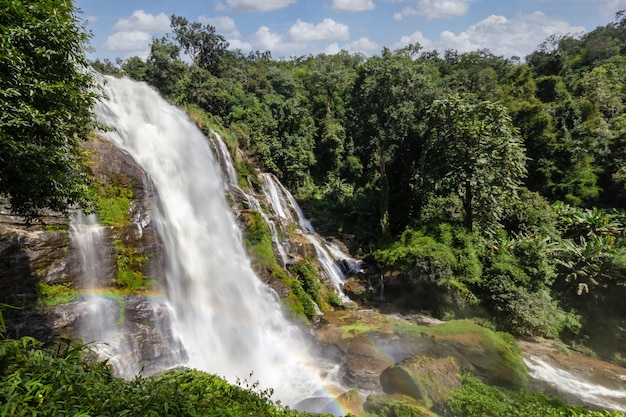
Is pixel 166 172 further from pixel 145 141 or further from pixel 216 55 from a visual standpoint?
pixel 216 55

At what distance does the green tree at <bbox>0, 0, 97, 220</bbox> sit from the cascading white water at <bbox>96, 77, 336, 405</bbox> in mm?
6074

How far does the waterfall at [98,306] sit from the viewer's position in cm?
952

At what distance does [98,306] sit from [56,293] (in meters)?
1.09

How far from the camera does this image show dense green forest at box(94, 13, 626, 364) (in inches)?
635

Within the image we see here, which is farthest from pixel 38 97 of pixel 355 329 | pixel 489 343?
pixel 489 343

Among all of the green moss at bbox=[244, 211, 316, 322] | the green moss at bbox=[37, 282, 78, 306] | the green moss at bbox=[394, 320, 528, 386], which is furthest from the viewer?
the green moss at bbox=[244, 211, 316, 322]

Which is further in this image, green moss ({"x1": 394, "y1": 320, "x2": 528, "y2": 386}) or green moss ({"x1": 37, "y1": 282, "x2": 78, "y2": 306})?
green moss ({"x1": 394, "y1": 320, "x2": 528, "y2": 386})

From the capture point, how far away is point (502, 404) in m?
8.98

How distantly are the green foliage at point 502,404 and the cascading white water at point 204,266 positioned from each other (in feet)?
14.6

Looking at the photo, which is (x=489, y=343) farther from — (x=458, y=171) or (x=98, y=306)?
(x=98, y=306)

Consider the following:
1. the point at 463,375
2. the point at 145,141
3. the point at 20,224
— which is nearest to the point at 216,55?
the point at 145,141

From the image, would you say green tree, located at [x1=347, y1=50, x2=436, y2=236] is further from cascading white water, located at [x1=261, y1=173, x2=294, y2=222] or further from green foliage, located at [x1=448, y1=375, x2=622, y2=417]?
green foliage, located at [x1=448, y1=375, x2=622, y2=417]

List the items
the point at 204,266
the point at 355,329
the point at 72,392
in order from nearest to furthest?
1. the point at 72,392
2. the point at 204,266
3. the point at 355,329

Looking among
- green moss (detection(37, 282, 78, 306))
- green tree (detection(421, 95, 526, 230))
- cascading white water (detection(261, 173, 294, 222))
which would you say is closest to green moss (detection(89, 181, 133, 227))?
green moss (detection(37, 282, 78, 306))
